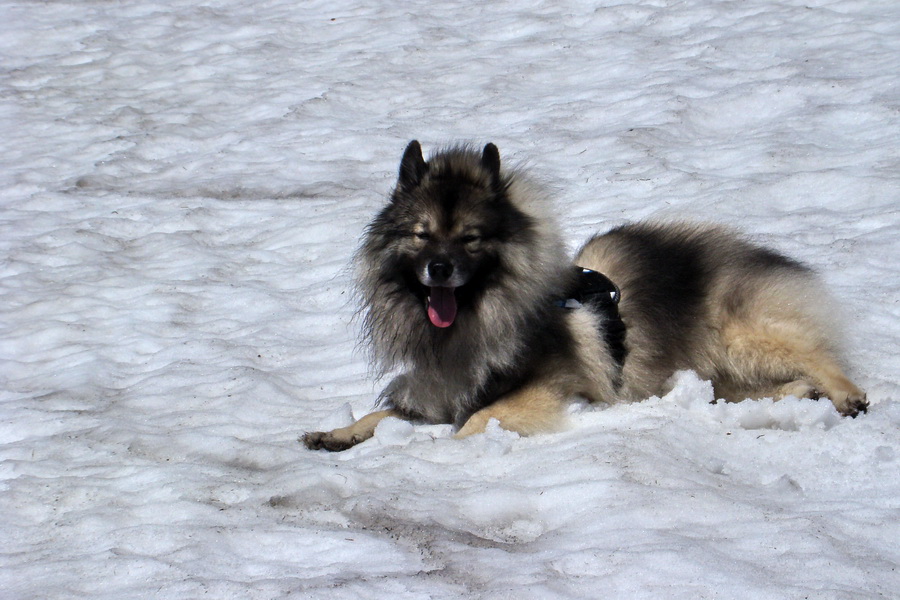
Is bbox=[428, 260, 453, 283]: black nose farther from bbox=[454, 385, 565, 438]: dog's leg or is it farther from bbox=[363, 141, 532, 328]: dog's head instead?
bbox=[454, 385, 565, 438]: dog's leg

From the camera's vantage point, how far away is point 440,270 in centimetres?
396

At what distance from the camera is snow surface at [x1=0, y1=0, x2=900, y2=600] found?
2836mm

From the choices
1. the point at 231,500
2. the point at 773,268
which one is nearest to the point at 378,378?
the point at 231,500

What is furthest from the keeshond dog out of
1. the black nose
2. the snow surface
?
the snow surface

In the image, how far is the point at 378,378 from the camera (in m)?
4.58

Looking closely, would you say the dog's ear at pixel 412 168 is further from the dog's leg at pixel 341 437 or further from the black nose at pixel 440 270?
the dog's leg at pixel 341 437

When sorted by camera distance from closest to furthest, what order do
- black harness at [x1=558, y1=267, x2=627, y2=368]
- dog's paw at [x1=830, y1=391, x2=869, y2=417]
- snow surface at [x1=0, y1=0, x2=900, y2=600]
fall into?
snow surface at [x1=0, y1=0, x2=900, y2=600], dog's paw at [x1=830, y1=391, x2=869, y2=417], black harness at [x1=558, y1=267, x2=627, y2=368]

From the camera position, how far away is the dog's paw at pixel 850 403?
12.5ft

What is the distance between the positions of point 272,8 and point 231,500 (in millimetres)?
9134

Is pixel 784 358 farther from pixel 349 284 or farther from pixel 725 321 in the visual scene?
pixel 349 284

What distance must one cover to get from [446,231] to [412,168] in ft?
1.34

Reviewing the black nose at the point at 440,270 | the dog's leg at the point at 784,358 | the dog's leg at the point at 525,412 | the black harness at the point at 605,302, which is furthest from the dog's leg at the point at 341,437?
the dog's leg at the point at 784,358

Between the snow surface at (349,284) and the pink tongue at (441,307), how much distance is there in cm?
51

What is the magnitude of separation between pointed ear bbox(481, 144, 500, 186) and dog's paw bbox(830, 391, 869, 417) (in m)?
1.83
